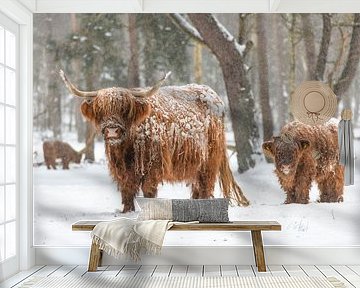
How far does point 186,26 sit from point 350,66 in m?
1.70

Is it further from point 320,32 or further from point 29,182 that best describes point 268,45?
point 29,182

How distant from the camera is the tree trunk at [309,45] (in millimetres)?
7254

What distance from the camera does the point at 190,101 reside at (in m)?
7.29

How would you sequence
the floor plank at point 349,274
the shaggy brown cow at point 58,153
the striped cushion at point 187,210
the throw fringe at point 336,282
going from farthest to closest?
the shaggy brown cow at point 58,153 → the striped cushion at point 187,210 → the floor plank at point 349,274 → the throw fringe at point 336,282

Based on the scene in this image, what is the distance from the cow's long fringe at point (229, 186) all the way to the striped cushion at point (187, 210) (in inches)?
17.2

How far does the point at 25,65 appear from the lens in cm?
700

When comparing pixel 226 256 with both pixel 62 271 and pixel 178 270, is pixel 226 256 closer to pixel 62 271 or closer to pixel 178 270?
pixel 178 270

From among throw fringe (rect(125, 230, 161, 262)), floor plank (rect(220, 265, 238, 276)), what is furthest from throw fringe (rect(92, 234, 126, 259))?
floor plank (rect(220, 265, 238, 276))

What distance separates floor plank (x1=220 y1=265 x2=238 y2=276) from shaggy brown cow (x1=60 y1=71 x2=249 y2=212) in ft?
2.15

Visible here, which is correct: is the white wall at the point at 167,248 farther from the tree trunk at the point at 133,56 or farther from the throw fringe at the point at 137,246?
the throw fringe at the point at 137,246

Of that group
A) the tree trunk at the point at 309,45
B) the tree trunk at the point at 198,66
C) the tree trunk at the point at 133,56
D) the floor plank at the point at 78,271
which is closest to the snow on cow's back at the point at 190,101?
the tree trunk at the point at 198,66

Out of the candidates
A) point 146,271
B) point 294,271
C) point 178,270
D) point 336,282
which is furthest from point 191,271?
point 336,282

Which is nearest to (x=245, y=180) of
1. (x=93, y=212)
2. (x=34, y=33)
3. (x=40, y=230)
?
(x=93, y=212)

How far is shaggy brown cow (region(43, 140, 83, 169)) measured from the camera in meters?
7.33
